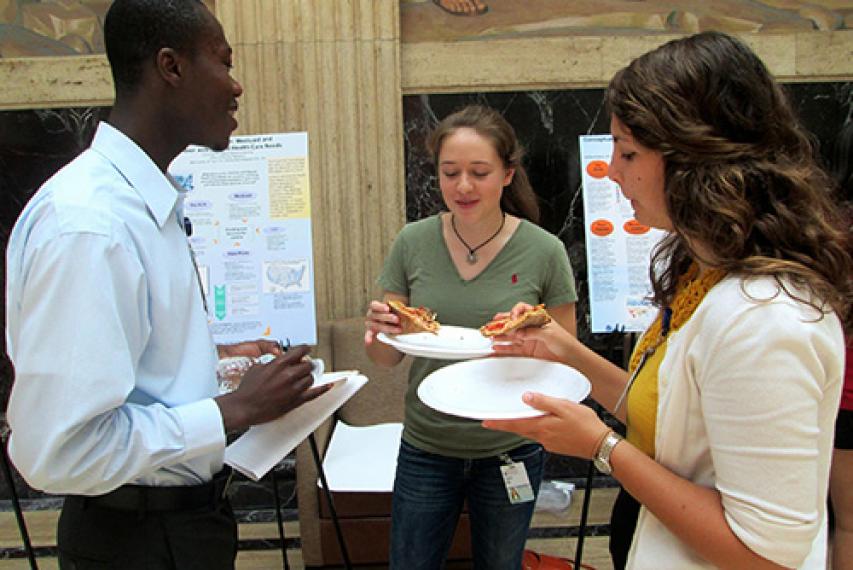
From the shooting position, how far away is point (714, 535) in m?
0.97

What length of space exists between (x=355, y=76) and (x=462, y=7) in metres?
0.70

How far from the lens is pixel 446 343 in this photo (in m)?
1.69

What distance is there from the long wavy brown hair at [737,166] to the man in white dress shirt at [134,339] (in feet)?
2.58

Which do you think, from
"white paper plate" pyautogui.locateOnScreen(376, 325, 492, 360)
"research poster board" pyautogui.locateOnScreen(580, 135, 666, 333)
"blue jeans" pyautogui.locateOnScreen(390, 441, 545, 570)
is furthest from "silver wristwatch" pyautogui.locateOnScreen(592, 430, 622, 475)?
"research poster board" pyautogui.locateOnScreen(580, 135, 666, 333)

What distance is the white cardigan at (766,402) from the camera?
0.89 metres

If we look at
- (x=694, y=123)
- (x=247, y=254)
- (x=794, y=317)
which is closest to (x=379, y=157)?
(x=247, y=254)

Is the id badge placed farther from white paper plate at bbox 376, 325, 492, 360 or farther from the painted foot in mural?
the painted foot in mural

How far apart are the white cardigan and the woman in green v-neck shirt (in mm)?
944

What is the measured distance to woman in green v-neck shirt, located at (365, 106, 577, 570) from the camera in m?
1.87

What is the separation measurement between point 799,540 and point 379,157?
2.81m

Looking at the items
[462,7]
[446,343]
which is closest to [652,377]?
[446,343]

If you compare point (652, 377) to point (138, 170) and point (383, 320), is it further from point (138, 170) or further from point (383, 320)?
point (138, 170)

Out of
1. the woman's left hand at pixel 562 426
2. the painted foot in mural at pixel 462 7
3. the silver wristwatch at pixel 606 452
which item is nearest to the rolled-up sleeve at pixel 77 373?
the woman's left hand at pixel 562 426

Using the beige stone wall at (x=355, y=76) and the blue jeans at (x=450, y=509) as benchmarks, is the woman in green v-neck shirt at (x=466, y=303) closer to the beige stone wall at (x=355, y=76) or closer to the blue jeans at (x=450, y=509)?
the blue jeans at (x=450, y=509)
